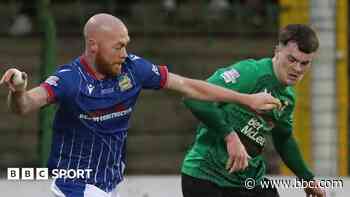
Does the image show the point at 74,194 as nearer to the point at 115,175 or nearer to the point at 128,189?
the point at 115,175

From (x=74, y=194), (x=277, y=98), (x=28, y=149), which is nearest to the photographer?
(x=74, y=194)

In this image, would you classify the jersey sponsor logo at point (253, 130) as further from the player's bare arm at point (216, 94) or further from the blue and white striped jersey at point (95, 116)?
the blue and white striped jersey at point (95, 116)

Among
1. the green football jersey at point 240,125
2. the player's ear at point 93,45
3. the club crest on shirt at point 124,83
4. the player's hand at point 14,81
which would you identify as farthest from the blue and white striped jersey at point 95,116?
the green football jersey at point 240,125

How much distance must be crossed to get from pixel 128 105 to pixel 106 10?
5.24 m

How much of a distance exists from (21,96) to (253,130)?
1667 millimetres

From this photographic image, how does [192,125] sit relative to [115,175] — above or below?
Answer: below

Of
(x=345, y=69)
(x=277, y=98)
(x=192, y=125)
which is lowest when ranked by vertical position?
(x=192, y=125)

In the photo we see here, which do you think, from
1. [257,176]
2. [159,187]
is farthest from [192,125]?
[257,176]

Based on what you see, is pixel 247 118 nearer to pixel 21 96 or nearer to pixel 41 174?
pixel 21 96

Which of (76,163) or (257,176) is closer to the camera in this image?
(76,163)

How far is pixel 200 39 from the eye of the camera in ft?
37.8

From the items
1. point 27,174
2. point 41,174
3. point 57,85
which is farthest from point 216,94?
point 27,174

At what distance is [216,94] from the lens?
5.69 m

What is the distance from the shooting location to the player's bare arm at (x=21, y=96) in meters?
4.95
